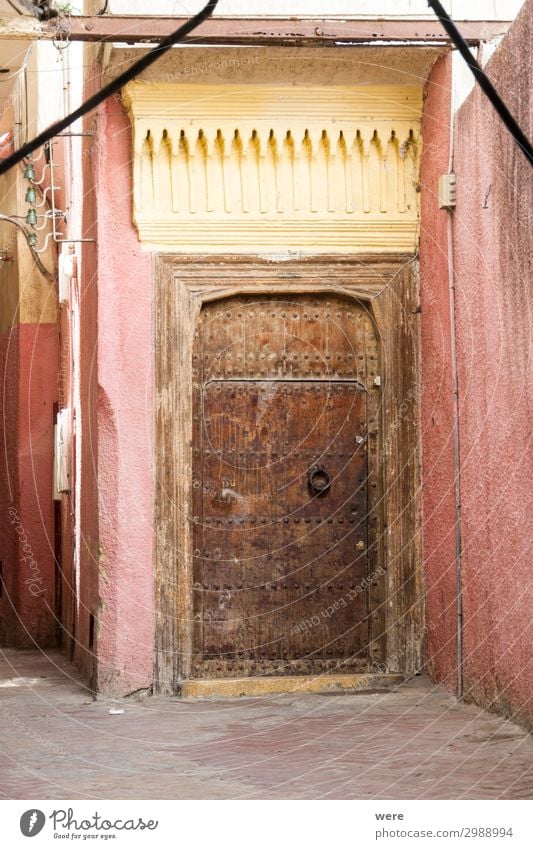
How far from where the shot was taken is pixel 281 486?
9320 mm

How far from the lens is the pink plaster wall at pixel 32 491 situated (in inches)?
546

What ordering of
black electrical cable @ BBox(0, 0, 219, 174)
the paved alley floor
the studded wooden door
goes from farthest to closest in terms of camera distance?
the studded wooden door
the paved alley floor
black electrical cable @ BBox(0, 0, 219, 174)

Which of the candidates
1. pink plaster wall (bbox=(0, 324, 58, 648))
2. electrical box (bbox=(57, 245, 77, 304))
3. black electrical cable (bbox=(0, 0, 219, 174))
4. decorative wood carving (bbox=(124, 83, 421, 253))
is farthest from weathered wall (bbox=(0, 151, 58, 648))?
black electrical cable (bbox=(0, 0, 219, 174))

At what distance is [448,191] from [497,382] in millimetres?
1543

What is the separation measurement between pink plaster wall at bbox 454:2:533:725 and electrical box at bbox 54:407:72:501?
4720mm

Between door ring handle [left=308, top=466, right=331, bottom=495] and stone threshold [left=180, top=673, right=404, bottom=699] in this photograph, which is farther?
door ring handle [left=308, top=466, right=331, bottom=495]

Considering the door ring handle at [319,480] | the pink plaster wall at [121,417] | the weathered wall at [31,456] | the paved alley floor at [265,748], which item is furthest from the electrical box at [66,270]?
the paved alley floor at [265,748]

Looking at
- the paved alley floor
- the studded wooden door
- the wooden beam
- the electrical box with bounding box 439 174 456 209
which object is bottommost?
the paved alley floor

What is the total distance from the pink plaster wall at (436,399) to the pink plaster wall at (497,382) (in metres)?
0.27

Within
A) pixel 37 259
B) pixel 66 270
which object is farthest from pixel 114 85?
pixel 37 259

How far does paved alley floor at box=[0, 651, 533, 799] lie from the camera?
19.9 feet

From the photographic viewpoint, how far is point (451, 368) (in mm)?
8609

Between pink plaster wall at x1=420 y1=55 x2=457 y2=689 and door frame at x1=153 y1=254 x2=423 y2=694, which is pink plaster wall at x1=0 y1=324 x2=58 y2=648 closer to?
door frame at x1=153 y1=254 x2=423 y2=694

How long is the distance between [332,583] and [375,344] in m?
1.67
